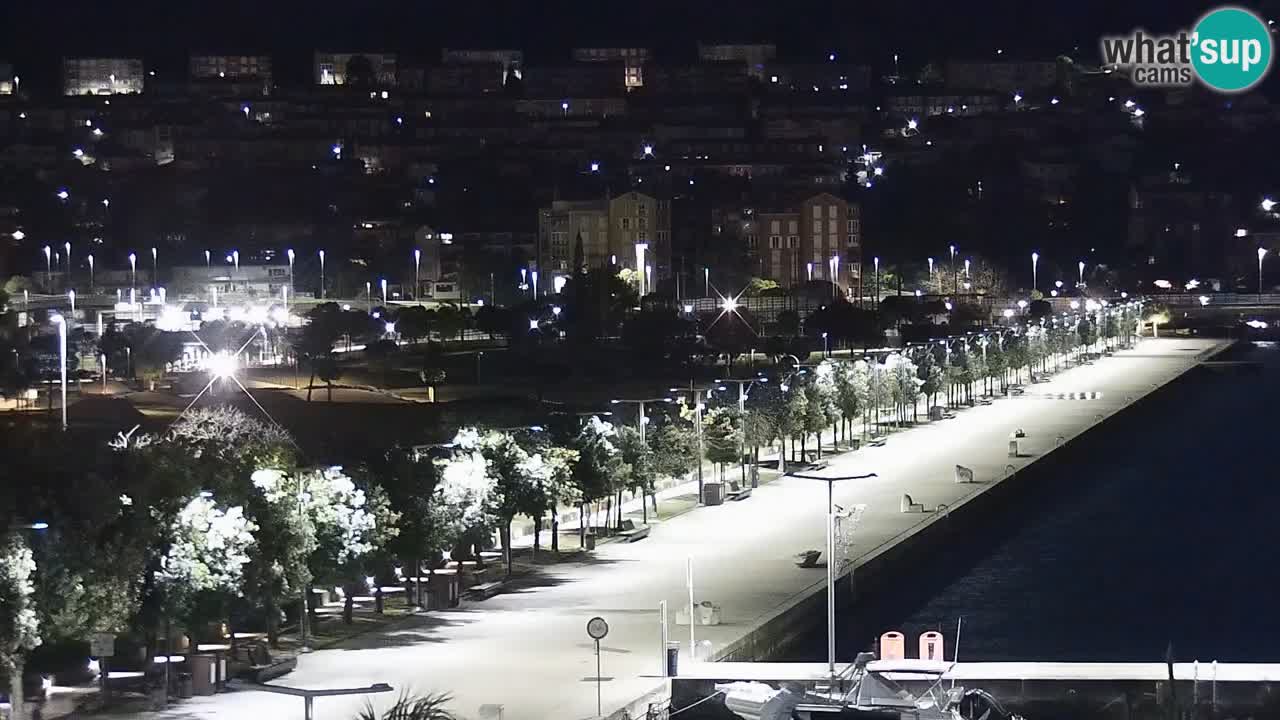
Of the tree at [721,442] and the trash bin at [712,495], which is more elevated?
the tree at [721,442]

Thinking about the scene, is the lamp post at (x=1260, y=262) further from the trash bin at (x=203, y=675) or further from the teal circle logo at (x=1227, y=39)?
the trash bin at (x=203, y=675)

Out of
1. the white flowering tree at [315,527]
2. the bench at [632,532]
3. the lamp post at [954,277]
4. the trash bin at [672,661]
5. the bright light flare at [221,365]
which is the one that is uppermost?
the lamp post at [954,277]

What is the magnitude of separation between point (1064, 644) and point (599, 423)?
6.31m

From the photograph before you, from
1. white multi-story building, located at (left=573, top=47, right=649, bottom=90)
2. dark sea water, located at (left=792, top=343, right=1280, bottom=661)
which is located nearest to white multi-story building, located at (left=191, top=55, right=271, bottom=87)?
white multi-story building, located at (left=573, top=47, right=649, bottom=90)

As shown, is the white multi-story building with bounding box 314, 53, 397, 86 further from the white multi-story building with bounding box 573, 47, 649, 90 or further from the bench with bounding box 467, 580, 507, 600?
the bench with bounding box 467, 580, 507, 600

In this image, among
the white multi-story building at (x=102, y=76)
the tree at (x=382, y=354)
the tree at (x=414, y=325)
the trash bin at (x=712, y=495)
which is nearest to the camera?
the trash bin at (x=712, y=495)

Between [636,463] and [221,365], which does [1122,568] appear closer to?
[636,463]

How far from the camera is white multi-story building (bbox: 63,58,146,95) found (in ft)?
482

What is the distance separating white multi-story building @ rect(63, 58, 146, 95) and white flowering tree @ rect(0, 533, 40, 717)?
127968mm

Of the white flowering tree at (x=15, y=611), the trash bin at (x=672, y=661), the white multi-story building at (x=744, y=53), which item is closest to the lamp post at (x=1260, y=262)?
the white multi-story building at (x=744, y=53)

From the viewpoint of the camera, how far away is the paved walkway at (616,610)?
70.5 ft

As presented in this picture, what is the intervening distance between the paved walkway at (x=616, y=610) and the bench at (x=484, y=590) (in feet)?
0.45

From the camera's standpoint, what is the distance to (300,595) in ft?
78.2

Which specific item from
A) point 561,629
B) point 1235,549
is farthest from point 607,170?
point 561,629
